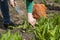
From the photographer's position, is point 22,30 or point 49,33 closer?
point 49,33

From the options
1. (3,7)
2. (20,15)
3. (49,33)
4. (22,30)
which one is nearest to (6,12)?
(3,7)

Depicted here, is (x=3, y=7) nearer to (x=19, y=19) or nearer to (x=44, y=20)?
(x=19, y=19)

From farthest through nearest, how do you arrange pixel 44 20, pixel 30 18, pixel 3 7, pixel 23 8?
pixel 23 8, pixel 3 7, pixel 30 18, pixel 44 20

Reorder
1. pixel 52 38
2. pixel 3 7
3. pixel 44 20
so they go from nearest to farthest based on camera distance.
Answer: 1. pixel 52 38
2. pixel 44 20
3. pixel 3 7

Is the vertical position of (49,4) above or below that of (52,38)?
below

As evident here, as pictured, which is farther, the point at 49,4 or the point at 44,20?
the point at 49,4

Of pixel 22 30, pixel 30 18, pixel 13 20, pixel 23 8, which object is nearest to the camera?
pixel 30 18

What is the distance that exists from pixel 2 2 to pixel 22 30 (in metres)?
0.59

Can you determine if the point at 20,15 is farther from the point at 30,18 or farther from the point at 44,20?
the point at 44,20

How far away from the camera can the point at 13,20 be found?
17.2ft

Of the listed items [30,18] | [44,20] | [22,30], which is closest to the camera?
[44,20]

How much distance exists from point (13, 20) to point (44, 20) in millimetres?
1898

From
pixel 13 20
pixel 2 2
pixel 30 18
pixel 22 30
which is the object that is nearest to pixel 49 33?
pixel 30 18

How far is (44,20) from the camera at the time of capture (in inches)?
134
